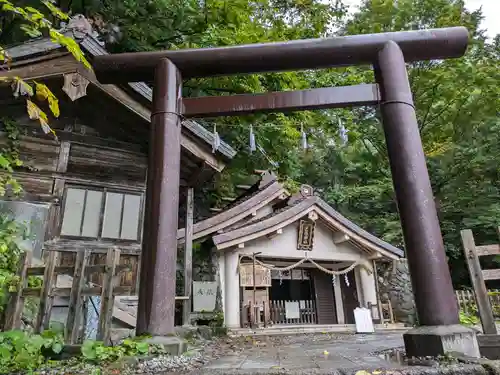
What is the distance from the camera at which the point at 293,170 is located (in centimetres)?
1153

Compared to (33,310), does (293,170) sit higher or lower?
higher

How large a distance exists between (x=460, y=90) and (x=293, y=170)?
1024 cm

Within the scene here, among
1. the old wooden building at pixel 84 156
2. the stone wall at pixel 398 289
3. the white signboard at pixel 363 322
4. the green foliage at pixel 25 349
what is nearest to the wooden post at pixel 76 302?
the green foliage at pixel 25 349

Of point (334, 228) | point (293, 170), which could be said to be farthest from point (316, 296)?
point (293, 170)

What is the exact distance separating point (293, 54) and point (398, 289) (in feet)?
45.8

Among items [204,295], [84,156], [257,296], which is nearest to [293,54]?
[84,156]

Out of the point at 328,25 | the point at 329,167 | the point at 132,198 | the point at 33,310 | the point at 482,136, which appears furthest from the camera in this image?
the point at 329,167

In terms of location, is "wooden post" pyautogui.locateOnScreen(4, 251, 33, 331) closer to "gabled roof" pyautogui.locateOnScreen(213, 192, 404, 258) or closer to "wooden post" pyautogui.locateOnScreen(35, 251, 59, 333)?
"wooden post" pyautogui.locateOnScreen(35, 251, 59, 333)

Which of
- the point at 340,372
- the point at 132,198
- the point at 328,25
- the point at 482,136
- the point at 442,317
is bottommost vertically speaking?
the point at 340,372

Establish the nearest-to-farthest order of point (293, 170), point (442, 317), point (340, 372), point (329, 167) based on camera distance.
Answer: point (340, 372), point (442, 317), point (293, 170), point (329, 167)

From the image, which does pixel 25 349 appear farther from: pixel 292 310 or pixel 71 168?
pixel 292 310

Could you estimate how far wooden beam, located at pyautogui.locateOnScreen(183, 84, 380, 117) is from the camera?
4941mm

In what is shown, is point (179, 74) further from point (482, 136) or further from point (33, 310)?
point (482, 136)

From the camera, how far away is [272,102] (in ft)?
16.6
